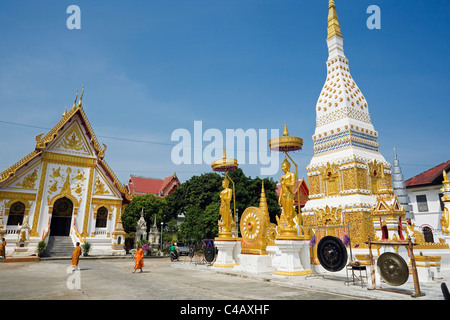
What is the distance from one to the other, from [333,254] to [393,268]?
6.11ft

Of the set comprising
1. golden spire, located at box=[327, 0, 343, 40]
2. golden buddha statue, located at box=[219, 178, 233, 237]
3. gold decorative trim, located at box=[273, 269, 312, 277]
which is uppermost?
golden spire, located at box=[327, 0, 343, 40]

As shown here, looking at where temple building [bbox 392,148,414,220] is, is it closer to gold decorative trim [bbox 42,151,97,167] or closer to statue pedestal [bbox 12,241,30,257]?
gold decorative trim [bbox 42,151,97,167]

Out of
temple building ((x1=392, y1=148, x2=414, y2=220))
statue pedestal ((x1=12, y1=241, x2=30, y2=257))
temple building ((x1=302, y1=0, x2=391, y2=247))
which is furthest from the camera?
temple building ((x1=392, y1=148, x2=414, y2=220))

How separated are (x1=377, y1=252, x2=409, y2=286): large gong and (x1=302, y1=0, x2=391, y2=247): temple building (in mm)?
8159

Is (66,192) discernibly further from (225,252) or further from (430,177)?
(430,177)

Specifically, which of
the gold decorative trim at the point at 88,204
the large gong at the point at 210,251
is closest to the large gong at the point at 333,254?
the large gong at the point at 210,251

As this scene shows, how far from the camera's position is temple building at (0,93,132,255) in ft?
70.2

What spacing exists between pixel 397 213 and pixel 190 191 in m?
27.9

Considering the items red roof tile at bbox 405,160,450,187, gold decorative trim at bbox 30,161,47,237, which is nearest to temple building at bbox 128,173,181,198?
gold decorative trim at bbox 30,161,47,237

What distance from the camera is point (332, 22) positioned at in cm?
2103

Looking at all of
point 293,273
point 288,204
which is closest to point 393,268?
point 293,273

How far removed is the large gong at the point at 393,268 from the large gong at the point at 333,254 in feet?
4.18

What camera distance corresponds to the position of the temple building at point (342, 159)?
15508 mm
